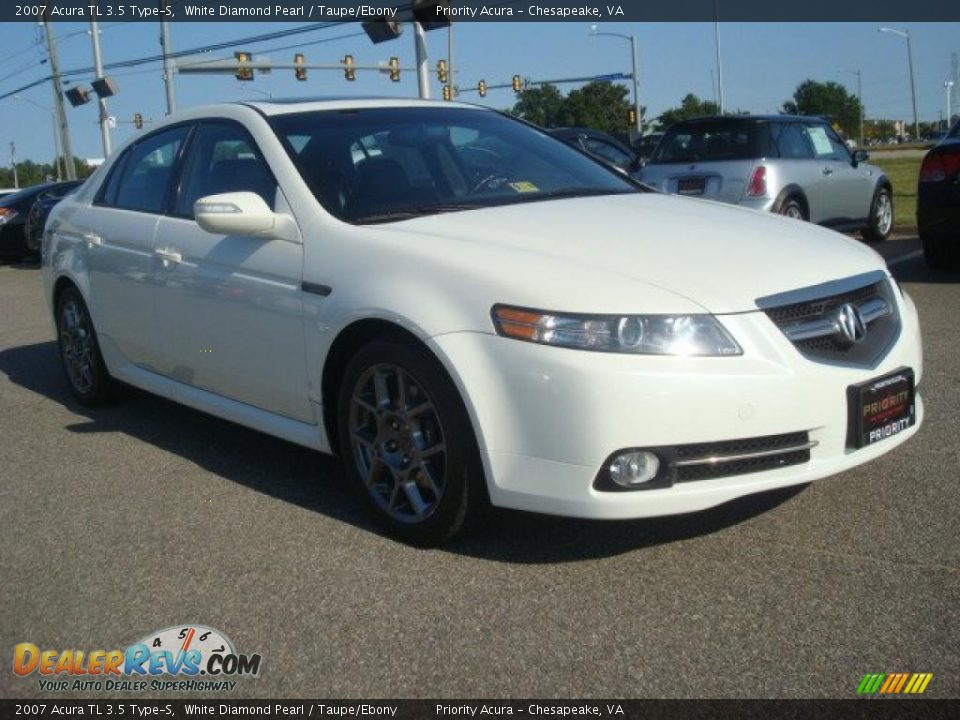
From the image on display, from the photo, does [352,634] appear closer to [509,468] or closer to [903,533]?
[509,468]

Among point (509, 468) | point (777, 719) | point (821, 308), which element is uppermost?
point (821, 308)

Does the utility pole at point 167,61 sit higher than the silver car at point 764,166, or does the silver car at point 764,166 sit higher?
the utility pole at point 167,61

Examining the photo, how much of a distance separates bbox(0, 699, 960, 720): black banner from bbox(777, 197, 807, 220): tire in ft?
30.7

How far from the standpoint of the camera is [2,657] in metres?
3.28

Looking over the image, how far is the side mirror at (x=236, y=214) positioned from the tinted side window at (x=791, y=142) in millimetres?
8529

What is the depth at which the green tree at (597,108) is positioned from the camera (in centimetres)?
8669

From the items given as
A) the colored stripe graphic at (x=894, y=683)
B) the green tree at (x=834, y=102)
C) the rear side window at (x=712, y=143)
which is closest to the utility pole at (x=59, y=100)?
the rear side window at (x=712, y=143)

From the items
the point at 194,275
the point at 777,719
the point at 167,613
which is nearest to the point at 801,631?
the point at 777,719

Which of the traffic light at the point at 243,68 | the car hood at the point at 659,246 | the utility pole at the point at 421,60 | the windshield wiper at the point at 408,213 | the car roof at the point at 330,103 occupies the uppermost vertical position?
the traffic light at the point at 243,68

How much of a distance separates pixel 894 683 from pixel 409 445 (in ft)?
5.78

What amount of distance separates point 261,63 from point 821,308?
30.7m

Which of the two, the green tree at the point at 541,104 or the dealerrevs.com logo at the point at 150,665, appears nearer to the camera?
the dealerrevs.com logo at the point at 150,665

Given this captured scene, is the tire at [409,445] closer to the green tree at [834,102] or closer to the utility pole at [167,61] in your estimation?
the utility pole at [167,61]

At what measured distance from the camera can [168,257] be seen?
5113 mm
